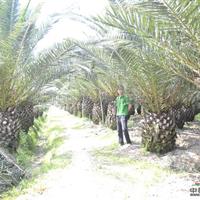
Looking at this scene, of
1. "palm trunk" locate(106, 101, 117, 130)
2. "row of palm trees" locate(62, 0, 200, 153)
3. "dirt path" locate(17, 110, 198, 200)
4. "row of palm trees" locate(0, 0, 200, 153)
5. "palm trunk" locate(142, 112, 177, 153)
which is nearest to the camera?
"dirt path" locate(17, 110, 198, 200)

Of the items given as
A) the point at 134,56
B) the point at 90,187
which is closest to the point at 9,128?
the point at 134,56

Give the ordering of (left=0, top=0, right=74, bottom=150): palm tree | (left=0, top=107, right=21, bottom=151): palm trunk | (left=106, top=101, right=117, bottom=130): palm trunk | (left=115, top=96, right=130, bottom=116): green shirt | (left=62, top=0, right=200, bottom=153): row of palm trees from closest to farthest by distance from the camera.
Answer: (left=62, top=0, right=200, bottom=153): row of palm trees → (left=0, top=0, right=74, bottom=150): palm tree → (left=115, top=96, right=130, bottom=116): green shirt → (left=0, top=107, right=21, bottom=151): palm trunk → (left=106, top=101, right=117, bottom=130): palm trunk

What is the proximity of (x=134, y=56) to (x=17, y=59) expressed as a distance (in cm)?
317

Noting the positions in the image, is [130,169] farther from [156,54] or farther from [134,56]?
[134,56]

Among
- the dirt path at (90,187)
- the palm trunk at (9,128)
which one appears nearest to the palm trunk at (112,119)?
the palm trunk at (9,128)

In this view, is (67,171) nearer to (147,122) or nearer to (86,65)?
(147,122)

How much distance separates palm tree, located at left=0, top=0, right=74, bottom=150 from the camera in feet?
33.0

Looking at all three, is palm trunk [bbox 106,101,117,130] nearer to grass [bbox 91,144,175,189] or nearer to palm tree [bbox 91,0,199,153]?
palm tree [bbox 91,0,199,153]

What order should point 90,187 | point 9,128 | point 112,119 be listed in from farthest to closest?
point 112,119
point 9,128
point 90,187

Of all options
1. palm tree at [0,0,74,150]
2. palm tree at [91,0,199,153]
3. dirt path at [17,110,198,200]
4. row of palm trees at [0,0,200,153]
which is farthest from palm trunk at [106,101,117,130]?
dirt path at [17,110,198,200]

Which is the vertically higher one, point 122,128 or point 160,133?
point 160,133

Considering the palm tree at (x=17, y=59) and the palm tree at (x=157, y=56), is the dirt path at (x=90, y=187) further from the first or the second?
the palm tree at (x=17, y=59)

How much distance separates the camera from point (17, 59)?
10.3m

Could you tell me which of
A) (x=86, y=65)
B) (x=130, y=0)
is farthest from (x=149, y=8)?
(x=86, y=65)
